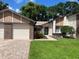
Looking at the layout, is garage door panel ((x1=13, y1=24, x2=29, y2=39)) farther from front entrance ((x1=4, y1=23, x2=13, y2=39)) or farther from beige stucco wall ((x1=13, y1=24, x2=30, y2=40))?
front entrance ((x1=4, y1=23, x2=13, y2=39))

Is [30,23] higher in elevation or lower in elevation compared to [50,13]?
lower

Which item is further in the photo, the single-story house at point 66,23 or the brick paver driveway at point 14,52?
the single-story house at point 66,23

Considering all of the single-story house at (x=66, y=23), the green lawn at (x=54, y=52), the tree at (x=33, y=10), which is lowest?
the green lawn at (x=54, y=52)

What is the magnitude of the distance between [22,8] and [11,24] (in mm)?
36797

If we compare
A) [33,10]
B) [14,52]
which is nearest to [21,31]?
[14,52]

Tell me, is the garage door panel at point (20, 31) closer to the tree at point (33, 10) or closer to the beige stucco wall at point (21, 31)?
the beige stucco wall at point (21, 31)

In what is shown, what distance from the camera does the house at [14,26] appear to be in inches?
1334

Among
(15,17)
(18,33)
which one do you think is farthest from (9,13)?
(18,33)

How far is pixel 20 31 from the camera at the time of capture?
34406mm

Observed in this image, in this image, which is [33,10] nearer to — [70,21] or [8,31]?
[70,21]

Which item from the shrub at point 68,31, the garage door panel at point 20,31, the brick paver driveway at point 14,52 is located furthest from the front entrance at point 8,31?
the brick paver driveway at point 14,52

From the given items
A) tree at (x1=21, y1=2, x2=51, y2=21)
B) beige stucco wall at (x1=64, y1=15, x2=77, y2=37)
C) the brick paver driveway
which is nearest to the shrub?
beige stucco wall at (x1=64, y1=15, x2=77, y2=37)

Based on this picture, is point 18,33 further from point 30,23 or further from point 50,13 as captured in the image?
point 50,13

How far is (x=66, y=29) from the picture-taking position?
131ft
